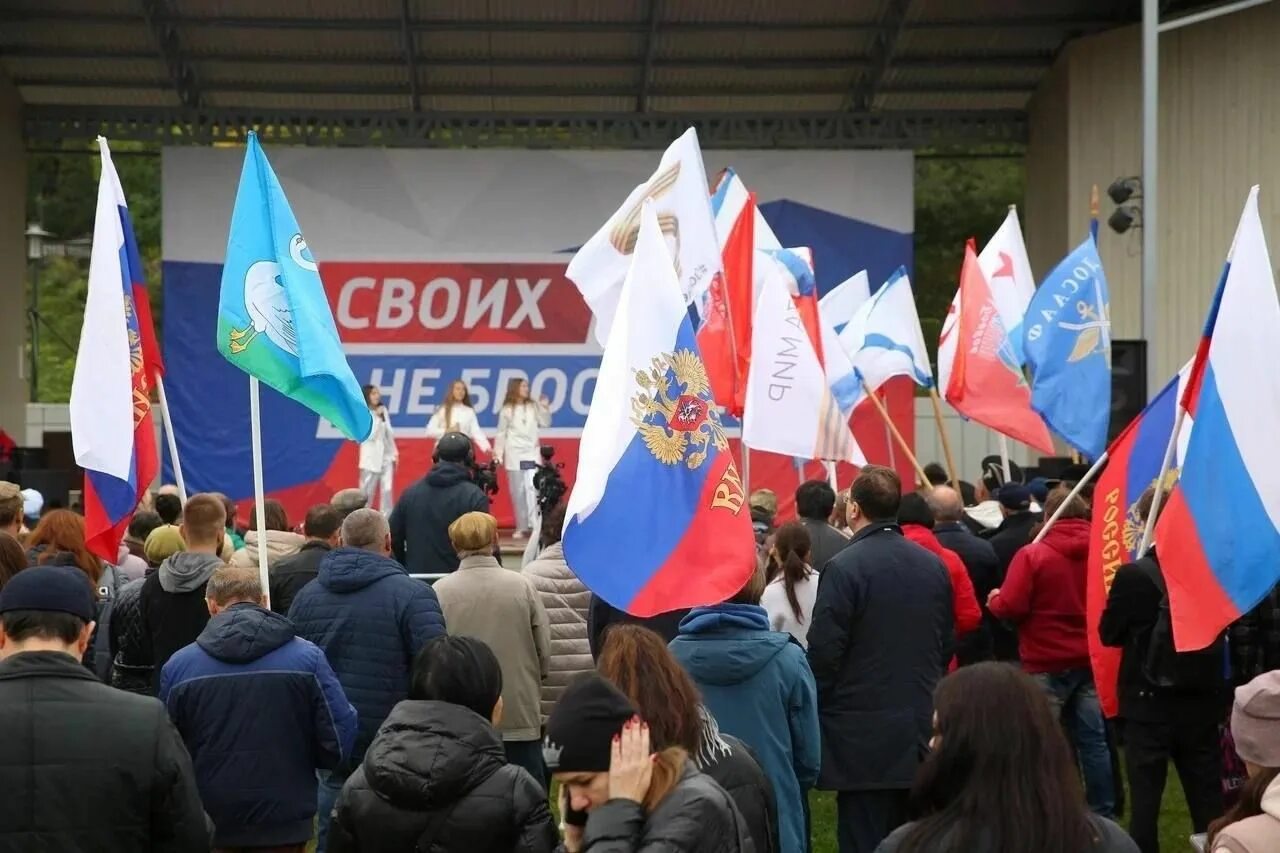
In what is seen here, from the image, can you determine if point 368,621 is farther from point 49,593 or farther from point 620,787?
point 620,787

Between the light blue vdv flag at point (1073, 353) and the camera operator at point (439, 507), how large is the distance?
3661 mm

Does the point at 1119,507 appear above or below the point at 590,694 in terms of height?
above

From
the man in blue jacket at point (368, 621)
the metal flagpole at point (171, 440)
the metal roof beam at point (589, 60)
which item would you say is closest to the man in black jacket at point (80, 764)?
the man in blue jacket at point (368, 621)

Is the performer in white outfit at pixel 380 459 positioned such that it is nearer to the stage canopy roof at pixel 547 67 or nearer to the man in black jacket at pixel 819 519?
the stage canopy roof at pixel 547 67

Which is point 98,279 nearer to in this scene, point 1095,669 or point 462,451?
point 462,451

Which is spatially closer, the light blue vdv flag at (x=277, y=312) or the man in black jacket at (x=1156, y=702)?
the man in black jacket at (x=1156, y=702)

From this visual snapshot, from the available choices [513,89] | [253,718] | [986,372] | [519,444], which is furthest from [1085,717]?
[513,89]

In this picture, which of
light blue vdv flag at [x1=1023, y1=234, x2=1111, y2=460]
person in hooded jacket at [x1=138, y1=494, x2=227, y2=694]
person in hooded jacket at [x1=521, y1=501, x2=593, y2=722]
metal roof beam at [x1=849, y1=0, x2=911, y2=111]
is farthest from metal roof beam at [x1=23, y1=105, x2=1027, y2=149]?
person in hooded jacket at [x1=138, y1=494, x2=227, y2=694]

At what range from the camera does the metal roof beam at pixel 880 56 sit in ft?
70.2

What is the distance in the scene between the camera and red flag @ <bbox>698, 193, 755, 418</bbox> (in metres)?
8.94

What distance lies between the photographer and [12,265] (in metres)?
24.2

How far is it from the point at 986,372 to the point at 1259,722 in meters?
9.04

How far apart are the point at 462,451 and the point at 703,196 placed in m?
1.79

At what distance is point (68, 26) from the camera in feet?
71.6
